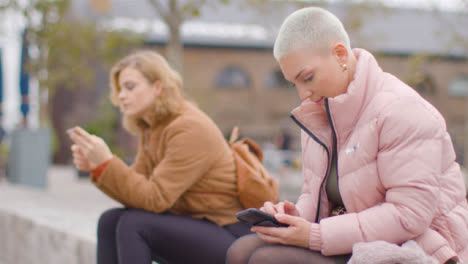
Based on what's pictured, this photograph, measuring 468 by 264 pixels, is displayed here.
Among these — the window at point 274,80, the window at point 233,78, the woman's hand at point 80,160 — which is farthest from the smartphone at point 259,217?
the window at point 274,80

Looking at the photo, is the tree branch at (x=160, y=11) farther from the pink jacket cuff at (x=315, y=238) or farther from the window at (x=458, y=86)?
the window at (x=458, y=86)

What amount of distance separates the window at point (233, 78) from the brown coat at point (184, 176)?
28.0m

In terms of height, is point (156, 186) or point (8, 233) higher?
point (156, 186)

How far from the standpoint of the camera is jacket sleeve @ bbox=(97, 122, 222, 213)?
2539 millimetres

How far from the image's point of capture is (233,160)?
2807 mm

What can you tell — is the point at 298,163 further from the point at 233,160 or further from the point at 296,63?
the point at 296,63

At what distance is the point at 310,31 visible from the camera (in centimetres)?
179

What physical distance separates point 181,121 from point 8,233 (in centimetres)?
305

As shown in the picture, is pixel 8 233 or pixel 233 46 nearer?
pixel 8 233

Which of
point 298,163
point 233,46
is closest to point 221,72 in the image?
point 233,46

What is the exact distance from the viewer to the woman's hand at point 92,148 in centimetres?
260

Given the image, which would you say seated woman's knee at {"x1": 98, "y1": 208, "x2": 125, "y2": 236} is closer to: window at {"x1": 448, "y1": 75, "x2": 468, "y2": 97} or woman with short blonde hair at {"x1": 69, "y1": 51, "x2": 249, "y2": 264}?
woman with short blonde hair at {"x1": 69, "y1": 51, "x2": 249, "y2": 264}

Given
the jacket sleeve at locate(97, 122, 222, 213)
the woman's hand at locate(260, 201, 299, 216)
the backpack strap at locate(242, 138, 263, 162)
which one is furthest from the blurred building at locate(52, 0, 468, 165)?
the woman's hand at locate(260, 201, 299, 216)

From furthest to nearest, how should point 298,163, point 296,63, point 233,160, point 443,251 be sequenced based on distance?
1. point 298,163
2. point 233,160
3. point 296,63
4. point 443,251
